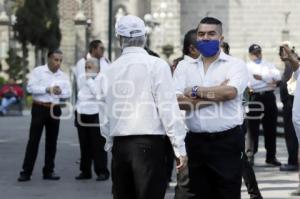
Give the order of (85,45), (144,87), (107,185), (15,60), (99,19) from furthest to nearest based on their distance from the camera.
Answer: (99,19), (85,45), (15,60), (107,185), (144,87)

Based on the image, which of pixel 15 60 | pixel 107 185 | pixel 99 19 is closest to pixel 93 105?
pixel 107 185

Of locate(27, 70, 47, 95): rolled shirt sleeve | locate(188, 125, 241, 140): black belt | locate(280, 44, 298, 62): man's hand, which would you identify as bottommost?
locate(27, 70, 47, 95): rolled shirt sleeve

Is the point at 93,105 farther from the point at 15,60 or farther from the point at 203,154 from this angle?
the point at 15,60

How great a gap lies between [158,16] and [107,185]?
→ 4835 centimetres

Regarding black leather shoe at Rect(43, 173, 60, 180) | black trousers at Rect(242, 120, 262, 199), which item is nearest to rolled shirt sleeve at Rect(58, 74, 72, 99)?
black leather shoe at Rect(43, 173, 60, 180)

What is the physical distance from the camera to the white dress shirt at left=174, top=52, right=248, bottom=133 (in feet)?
24.3

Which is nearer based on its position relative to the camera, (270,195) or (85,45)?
(270,195)

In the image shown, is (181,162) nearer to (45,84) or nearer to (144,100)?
(144,100)

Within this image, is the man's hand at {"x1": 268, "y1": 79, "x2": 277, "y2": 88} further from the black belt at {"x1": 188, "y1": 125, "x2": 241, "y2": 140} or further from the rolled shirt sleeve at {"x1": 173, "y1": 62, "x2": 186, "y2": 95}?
the black belt at {"x1": 188, "y1": 125, "x2": 241, "y2": 140}

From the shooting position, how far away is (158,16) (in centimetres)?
6053

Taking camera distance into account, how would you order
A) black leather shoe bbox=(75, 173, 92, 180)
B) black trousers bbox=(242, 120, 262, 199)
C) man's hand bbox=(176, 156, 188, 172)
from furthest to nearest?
black leather shoe bbox=(75, 173, 92, 180), black trousers bbox=(242, 120, 262, 199), man's hand bbox=(176, 156, 188, 172)

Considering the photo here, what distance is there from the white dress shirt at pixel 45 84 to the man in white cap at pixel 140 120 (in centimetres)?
568

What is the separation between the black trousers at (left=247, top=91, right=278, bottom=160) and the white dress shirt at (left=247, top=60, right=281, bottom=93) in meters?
0.13

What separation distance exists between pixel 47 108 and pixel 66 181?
1014 millimetres
